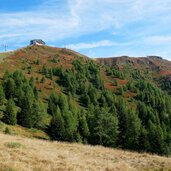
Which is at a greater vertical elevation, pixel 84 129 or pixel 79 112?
pixel 79 112

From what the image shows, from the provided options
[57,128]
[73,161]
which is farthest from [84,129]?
[73,161]

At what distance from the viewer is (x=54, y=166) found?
1592cm

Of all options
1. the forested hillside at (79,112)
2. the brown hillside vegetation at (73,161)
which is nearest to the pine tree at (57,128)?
the forested hillside at (79,112)

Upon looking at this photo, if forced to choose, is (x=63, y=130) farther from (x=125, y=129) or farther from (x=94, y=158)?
(x=94, y=158)

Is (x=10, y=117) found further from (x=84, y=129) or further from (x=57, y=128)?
(x=84, y=129)

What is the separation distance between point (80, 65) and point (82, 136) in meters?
108

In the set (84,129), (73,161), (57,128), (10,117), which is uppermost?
(73,161)

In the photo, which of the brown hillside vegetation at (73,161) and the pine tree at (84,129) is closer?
the brown hillside vegetation at (73,161)

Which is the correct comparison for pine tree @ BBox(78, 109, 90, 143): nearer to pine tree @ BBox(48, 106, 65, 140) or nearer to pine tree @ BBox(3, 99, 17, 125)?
pine tree @ BBox(48, 106, 65, 140)

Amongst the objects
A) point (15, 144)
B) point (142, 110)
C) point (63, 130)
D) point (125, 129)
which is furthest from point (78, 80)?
point (15, 144)

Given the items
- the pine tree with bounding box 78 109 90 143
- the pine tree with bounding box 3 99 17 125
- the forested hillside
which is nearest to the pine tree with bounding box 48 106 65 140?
the forested hillside

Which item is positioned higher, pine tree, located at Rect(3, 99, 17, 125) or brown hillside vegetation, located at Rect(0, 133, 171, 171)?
brown hillside vegetation, located at Rect(0, 133, 171, 171)

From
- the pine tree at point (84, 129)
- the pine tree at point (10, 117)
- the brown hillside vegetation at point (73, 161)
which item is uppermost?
the brown hillside vegetation at point (73, 161)

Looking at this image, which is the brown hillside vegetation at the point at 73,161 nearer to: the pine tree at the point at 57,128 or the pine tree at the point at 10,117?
the pine tree at the point at 10,117
